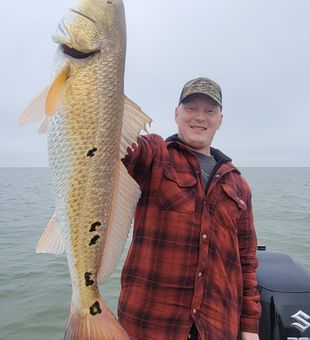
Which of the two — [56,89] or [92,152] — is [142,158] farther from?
[56,89]

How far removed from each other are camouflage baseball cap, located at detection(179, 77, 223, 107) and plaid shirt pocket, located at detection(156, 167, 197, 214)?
→ 716mm

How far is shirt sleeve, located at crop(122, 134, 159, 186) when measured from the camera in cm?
282

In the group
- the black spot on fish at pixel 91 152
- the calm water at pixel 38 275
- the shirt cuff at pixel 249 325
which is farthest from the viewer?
the calm water at pixel 38 275

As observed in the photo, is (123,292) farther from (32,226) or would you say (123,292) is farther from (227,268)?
(32,226)

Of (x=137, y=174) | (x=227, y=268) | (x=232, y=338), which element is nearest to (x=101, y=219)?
(x=137, y=174)

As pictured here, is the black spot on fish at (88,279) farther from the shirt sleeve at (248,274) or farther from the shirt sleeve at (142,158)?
the shirt sleeve at (248,274)

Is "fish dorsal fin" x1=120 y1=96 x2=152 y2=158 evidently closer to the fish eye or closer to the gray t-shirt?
the fish eye

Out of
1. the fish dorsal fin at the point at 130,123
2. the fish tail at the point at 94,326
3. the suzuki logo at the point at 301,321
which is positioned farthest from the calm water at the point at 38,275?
the fish dorsal fin at the point at 130,123

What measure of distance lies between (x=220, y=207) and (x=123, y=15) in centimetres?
167

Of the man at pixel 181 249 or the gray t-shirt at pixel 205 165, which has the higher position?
the gray t-shirt at pixel 205 165

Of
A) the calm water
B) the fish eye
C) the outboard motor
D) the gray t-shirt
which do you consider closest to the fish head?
the fish eye

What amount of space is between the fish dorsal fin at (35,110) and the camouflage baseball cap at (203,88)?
1.67 m

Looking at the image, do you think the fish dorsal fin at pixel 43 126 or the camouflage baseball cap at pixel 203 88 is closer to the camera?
the fish dorsal fin at pixel 43 126

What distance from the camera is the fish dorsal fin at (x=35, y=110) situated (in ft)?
6.03
